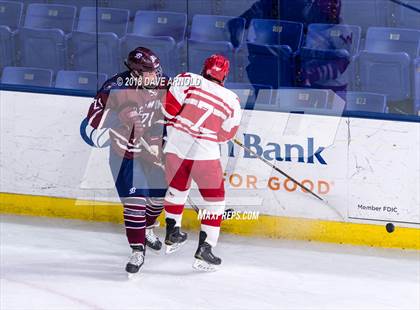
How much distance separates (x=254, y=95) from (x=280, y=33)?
0.42 m

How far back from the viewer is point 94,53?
22.1 ft

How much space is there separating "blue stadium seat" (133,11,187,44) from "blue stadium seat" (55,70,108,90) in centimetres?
45

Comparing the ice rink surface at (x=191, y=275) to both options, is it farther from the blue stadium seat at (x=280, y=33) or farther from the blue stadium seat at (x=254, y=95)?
the blue stadium seat at (x=280, y=33)

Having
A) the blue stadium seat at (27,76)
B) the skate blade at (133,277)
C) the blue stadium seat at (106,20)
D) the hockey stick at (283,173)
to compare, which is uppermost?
the blue stadium seat at (106,20)

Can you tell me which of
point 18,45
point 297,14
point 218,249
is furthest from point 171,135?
point 18,45

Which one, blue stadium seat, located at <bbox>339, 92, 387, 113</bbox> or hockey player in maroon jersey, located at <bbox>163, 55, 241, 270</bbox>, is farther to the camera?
blue stadium seat, located at <bbox>339, 92, 387, 113</bbox>

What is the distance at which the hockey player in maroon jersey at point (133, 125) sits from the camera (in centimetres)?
563

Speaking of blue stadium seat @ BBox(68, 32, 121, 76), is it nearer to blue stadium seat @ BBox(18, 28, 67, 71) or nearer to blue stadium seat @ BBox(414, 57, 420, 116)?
blue stadium seat @ BBox(18, 28, 67, 71)

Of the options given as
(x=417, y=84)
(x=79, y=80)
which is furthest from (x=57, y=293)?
(x=417, y=84)

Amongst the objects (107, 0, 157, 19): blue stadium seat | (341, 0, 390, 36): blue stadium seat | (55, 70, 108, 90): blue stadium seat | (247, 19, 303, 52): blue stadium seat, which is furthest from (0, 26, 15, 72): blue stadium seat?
(341, 0, 390, 36): blue stadium seat

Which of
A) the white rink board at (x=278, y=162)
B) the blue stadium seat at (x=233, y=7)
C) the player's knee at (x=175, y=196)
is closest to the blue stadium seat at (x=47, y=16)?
the white rink board at (x=278, y=162)

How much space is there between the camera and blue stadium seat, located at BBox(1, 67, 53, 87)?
671 cm

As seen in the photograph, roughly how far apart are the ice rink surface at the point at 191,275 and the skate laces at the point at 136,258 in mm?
85

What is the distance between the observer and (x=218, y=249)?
614 centimetres
